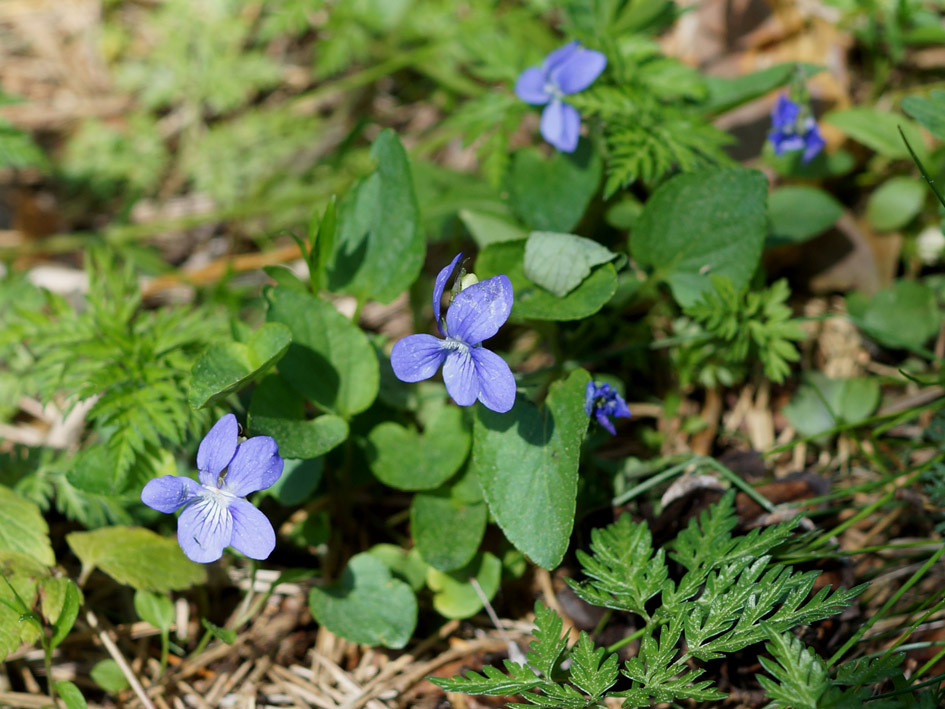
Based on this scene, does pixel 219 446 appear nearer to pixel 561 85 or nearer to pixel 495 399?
pixel 495 399

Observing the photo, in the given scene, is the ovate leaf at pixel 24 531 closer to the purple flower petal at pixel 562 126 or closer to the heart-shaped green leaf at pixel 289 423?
the heart-shaped green leaf at pixel 289 423

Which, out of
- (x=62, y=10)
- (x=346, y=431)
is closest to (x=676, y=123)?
(x=346, y=431)

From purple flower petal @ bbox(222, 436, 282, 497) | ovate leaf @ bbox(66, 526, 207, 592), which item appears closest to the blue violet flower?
purple flower petal @ bbox(222, 436, 282, 497)

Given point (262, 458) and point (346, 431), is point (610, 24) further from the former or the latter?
point (262, 458)

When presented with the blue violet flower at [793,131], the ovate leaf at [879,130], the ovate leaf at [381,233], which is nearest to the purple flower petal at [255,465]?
the ovate leaf at [381,233]

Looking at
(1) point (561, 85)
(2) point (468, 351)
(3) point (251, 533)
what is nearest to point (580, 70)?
(1) point (561, 85)

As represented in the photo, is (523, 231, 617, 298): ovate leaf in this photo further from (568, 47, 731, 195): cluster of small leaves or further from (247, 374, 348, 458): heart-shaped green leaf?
(247, 374, 348, 458): heart-shaped green leaf
